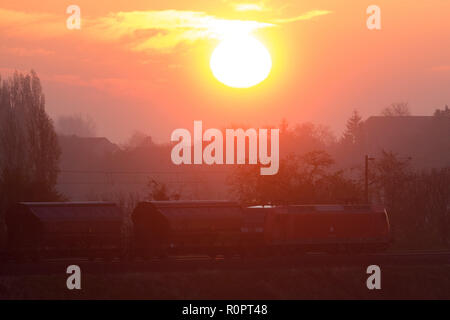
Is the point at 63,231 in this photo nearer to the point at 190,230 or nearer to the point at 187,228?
the point at 187,228

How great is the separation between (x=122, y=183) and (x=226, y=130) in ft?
162

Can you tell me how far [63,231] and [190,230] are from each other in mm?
7824

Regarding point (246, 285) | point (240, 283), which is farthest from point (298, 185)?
point (246, 285)

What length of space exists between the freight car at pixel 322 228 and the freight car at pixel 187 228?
189cm

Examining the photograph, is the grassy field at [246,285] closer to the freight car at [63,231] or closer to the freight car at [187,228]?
the freight car at [187,228]

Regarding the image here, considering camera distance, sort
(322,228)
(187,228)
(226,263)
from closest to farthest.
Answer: (226,263)
(187,228)
(322,228)

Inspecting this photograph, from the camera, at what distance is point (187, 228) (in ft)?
164

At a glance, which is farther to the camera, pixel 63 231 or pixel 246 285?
pixel 63 231

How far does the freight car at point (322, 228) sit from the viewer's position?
5166cm

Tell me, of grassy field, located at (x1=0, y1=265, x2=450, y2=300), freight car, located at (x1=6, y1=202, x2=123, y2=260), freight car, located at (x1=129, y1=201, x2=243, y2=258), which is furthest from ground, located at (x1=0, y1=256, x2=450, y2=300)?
freight car, located at (x1=6, y1=202, x2=123, y2=260)

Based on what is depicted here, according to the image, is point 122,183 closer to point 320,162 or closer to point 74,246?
point 320,162
